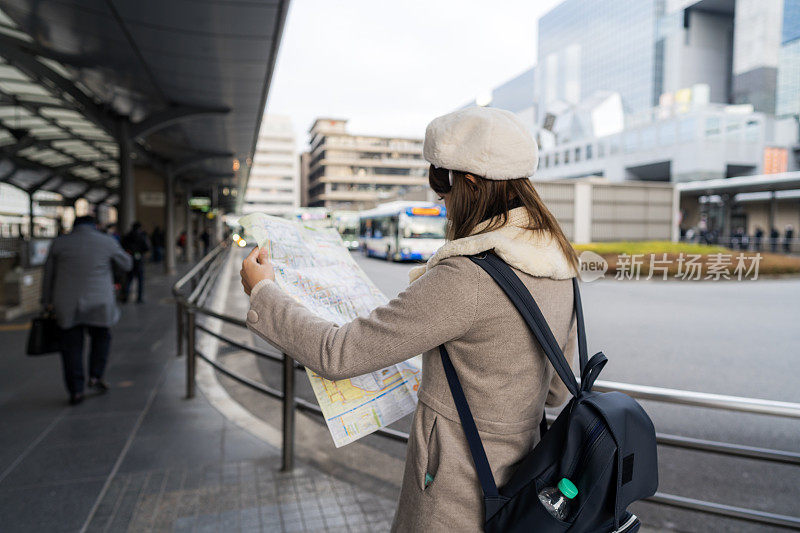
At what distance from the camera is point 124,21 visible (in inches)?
247

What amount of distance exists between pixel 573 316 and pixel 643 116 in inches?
64.8

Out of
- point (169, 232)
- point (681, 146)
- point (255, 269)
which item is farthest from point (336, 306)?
point (169, 232)

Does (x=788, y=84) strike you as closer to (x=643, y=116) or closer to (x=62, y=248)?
(x=643, y=116)

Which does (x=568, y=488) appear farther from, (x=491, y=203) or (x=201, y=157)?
(x=201, y=157)

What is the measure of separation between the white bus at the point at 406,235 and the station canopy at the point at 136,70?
2.48 metres

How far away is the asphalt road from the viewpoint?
6.89ft

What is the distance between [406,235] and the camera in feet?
15.0

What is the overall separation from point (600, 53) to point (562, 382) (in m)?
1.82

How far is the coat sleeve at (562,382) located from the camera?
4.58 feet

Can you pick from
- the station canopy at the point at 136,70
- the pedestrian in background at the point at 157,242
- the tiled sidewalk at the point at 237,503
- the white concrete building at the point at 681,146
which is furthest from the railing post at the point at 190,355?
the pedestrian in background at the point at 157,242

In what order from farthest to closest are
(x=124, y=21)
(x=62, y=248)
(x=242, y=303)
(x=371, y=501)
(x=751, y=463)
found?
(x=242, y=303)
(x=124, y=21)
(x=62, y=248)
(x=751, y=463)
(x=371, y=501)

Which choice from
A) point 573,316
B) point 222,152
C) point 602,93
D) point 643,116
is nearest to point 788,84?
point 643,116

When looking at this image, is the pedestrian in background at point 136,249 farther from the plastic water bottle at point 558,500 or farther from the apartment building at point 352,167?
the apartment building at point 352,167

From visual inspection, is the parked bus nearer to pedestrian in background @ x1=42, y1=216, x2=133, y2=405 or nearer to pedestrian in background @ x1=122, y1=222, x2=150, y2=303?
pedestrian in background @ x1=42, y1=216, x2=133, y2=405
